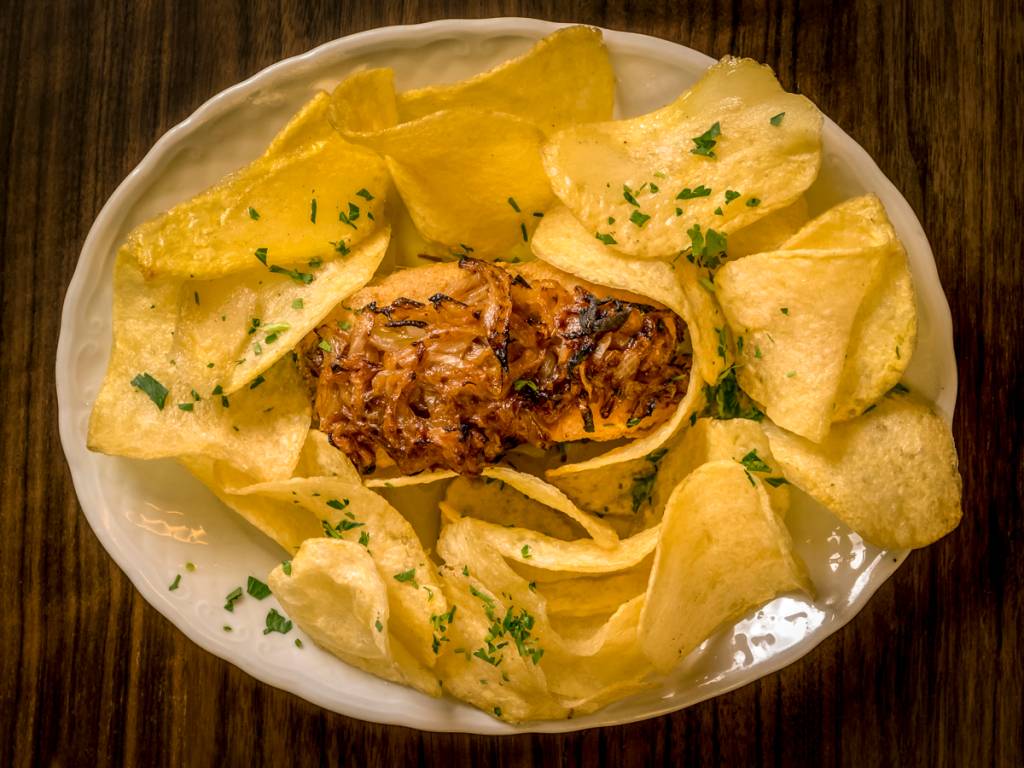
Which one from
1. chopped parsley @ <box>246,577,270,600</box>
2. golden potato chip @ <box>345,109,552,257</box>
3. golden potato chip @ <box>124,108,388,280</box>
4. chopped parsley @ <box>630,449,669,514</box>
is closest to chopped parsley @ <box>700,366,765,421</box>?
chopped parsley @ <box>630,449,669,514</box>

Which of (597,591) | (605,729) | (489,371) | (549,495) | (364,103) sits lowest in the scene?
(605,729)

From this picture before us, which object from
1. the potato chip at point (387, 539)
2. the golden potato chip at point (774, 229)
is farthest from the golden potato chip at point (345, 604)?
the golden potato chip at point (774, 229)

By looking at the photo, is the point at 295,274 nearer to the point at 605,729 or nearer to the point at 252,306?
the point at 252,306

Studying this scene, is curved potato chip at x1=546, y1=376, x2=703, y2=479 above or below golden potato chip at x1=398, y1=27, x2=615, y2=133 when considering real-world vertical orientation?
below

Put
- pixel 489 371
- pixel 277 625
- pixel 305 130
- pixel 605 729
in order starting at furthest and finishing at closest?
→ 1. pixel 605 729
2. pixel 277 625
3. pixel 305 130
4. pixel 489 371

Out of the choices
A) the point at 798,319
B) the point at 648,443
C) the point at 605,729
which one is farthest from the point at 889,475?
the point at 605,729

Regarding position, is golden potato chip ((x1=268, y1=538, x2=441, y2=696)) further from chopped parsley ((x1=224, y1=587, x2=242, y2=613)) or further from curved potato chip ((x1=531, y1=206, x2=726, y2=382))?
curved potato chip ((x1=531, y1=206, x2=726, y2=382))
